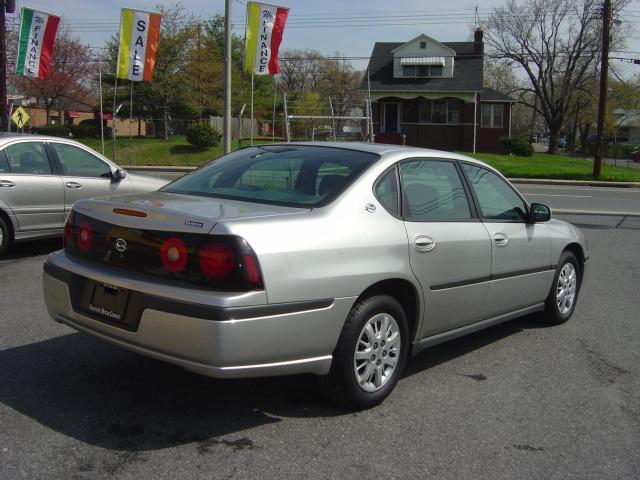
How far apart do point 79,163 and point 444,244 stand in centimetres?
611

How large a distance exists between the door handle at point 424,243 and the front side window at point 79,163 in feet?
19.5

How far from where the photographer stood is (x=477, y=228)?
482 cm

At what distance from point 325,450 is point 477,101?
40.9 meters

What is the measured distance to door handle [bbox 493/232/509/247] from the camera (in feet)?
16.2

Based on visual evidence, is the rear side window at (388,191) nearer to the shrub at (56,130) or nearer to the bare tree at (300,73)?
the shrub at (56,130)

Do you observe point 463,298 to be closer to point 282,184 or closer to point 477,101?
point 282,184

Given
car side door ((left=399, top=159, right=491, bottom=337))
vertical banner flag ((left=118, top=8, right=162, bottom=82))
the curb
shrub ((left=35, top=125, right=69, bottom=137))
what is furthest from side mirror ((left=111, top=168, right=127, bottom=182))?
shrub ((left=35, top=125, right=69, bottom=137))

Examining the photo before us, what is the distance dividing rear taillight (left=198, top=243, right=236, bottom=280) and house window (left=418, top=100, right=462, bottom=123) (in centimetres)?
4030

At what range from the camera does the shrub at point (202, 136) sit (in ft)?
103

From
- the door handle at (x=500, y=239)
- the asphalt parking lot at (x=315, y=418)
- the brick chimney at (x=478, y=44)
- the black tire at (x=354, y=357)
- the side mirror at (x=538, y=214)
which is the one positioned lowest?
the asphalt parking lot at (x=315, y=418)

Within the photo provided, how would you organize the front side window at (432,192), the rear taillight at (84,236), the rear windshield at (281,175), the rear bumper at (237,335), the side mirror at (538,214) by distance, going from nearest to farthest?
the rear bumper at (237,335)
the rear taillight at (84,236)
the rear windshield at (281,175)
the front side window at (432,192)
the side mirror at (538,214)

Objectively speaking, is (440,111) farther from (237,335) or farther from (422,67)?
(237,335)

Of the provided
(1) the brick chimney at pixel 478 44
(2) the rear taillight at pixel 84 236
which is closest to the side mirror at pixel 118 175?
(2) the rear taillight at pixel 84 236

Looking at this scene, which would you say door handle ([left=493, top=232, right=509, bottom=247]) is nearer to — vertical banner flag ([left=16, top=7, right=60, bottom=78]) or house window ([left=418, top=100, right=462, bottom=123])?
vertical banner flag ([left=16, top=7, right=60, bottom=78])
